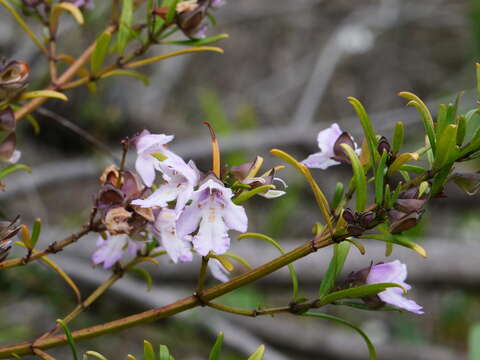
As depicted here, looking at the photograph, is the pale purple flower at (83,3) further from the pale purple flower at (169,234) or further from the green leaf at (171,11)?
the pale purple flower at (169,234)

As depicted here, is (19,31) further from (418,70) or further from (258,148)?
(418,70)

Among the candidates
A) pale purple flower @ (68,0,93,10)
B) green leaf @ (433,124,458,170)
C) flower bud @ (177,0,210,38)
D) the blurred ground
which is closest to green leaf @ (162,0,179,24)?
flower bud @ (177,0,210,38)

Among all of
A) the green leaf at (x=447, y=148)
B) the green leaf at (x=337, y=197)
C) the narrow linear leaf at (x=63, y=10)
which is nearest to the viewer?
the green leaf at (x=447, y=148)

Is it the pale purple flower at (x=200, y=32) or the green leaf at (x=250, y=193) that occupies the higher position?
the pale purple flower at (x=200, y=32)

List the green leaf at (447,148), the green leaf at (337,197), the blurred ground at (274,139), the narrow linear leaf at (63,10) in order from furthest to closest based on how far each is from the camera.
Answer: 1. the blurred ground at (274,139)
2. the narrow linear leaf at (63,10)
3. the green leaf at (337,197)
4. the green leaf at (447,148)

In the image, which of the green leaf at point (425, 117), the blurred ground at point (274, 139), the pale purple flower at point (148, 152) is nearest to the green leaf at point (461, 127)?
the green leaf at point (425, 117)

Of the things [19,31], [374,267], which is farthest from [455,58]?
[374,267]

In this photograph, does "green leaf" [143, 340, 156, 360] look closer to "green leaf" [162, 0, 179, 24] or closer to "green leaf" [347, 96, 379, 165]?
"green leaf" [347, 96, 379, 165]
